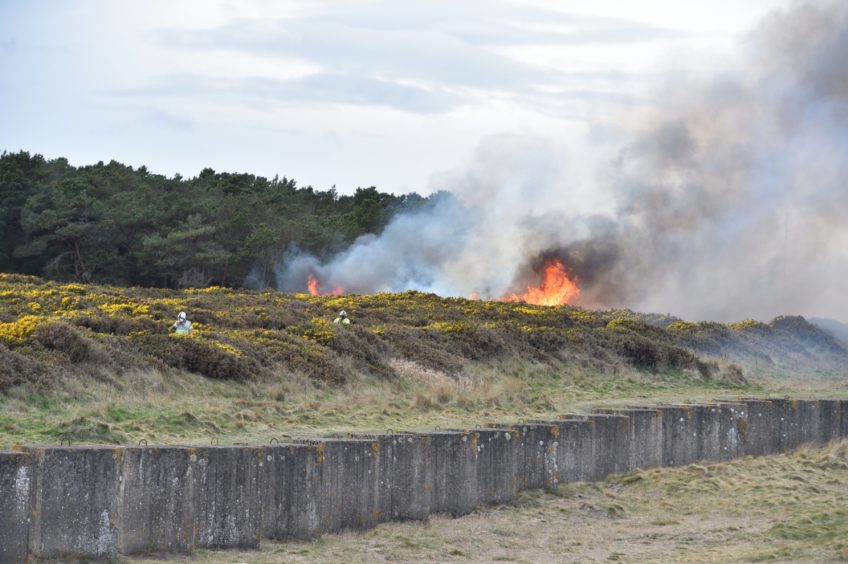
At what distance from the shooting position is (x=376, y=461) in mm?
15977

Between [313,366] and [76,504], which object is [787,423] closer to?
[313,366]

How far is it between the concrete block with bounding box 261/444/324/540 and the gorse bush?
828 centimetres

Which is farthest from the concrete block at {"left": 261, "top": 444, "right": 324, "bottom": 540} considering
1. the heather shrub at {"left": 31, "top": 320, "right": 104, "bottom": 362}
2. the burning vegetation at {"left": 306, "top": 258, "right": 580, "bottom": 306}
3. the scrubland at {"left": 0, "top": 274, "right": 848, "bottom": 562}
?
the burning vegetation at {"left": 306, "top": 258, "right": 580, "bottom": 306}

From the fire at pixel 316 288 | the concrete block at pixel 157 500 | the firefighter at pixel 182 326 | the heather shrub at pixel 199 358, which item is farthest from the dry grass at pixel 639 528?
the fire at pixel 316 288

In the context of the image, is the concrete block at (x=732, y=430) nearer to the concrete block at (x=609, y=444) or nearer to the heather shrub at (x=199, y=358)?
the concrete block at (x=609, y=444)

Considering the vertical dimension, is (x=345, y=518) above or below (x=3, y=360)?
below

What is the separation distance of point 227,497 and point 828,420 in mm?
16203

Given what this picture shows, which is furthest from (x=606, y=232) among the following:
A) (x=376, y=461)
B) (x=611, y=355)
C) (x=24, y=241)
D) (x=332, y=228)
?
(x=376, y=461)

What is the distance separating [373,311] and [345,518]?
29.5m

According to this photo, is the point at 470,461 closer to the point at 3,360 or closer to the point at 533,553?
the point at 533,553

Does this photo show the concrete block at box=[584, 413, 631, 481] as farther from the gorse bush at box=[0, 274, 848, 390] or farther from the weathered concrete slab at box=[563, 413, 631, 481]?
the gorse bush at box=[0, 274, 848, 390]

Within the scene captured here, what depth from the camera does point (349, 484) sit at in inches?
612

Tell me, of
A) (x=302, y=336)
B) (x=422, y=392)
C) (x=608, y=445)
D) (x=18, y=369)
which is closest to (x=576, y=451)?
(x=608, y=445)

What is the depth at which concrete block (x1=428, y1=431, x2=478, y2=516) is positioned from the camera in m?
17.0
